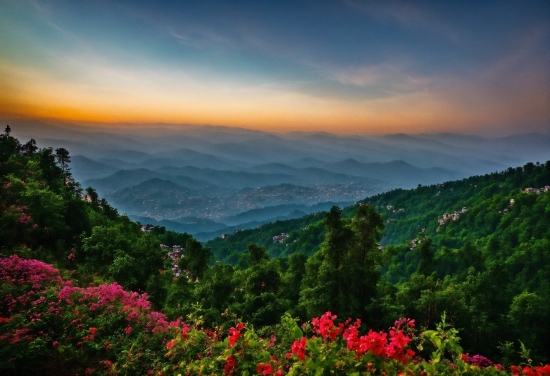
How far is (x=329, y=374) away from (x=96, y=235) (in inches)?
741

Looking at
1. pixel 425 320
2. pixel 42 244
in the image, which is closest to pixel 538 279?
pixel 425 320

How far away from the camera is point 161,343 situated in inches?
358

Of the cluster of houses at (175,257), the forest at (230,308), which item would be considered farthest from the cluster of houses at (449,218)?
the cluster of houses at (175,257)

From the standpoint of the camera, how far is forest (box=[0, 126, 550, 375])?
4.96 metres

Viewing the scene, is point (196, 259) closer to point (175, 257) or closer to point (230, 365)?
point (230, 365)

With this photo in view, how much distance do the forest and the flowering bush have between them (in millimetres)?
31

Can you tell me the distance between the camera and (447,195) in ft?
378

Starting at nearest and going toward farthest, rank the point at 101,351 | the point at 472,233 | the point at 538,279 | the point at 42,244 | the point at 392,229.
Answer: the point at 101,351
the point at 42,244
the point at 538,279
the point at 472,233
the point at 392,229

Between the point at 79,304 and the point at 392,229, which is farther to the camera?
the point at 392,229

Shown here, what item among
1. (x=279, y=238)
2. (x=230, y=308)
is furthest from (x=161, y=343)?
(x=279, y=238)

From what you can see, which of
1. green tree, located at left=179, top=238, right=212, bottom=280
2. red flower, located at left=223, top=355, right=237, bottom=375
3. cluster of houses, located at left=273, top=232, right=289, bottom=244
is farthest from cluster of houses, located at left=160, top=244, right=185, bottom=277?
cluster of houses, located at left=273, top=232, right=289, bottom=244

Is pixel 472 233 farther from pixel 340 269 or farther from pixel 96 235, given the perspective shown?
pixel 96 235

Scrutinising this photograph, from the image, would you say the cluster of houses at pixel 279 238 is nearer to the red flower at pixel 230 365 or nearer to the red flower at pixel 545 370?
the red flower at pixel 230 365

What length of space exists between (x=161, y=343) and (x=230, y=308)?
24.1 ft
